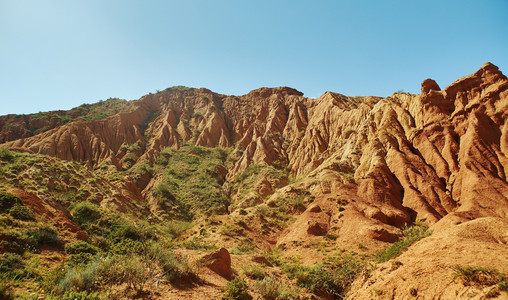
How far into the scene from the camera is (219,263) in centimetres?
1303

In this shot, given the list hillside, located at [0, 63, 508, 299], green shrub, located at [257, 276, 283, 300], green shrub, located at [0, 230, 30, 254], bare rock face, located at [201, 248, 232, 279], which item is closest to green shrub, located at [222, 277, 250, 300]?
hillside, located at [0, 63, 508, 299]

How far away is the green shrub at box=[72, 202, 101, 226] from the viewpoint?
21.1 m

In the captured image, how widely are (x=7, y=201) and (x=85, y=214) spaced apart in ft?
25.3

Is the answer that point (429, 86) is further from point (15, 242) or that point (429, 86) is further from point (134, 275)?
point (15, 242)

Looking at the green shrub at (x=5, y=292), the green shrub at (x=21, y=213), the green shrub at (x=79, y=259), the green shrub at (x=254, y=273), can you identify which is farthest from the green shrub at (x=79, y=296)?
the green shrub at (x=21, y=213)

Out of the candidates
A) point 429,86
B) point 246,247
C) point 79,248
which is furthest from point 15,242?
point 429,86

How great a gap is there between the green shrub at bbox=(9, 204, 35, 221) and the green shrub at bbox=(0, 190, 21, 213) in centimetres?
26

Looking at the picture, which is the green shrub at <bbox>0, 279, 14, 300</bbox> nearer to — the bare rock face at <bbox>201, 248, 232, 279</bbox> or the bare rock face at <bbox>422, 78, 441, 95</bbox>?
the bare rock face at <bbox>201, 248, 232, 279</bbox>

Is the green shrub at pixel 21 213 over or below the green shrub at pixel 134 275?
over

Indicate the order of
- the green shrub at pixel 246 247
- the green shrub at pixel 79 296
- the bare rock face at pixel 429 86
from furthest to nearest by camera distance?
the bare rock face at pixel 429 86 → the green shrub at pixel 246 247 → the green shrub at pixel 79 296

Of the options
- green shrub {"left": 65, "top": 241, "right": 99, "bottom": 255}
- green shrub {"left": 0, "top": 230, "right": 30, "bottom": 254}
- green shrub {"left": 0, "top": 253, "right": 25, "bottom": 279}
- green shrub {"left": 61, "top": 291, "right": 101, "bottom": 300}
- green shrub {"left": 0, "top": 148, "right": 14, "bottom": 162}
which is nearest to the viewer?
green shrub {"left": 61, "top": 291, "right": 101, "bottom": 300}

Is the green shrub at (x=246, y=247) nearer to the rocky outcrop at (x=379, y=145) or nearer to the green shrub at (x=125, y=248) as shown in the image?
the green shrub at (x=125, y=248)

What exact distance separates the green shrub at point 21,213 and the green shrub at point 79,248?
10.6ft

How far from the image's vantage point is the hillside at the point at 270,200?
32.3 ft
